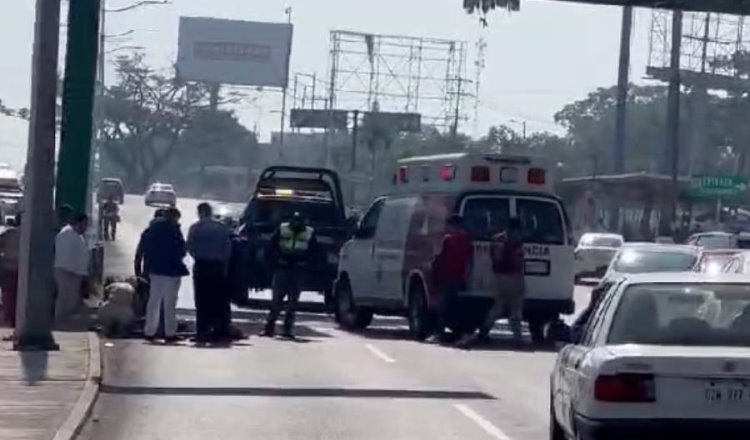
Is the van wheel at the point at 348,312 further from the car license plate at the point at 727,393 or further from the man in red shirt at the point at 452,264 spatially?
the car license plate at the point at 727,393

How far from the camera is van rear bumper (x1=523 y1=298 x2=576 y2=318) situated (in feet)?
90.3

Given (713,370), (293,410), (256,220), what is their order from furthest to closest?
(256,220) < (293,410) < (713,370)

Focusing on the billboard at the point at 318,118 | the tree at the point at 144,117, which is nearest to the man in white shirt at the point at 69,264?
the billboard at the point at 318,118

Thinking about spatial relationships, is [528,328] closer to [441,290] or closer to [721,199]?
[441,290]

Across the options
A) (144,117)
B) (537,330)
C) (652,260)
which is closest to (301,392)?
(537,330)

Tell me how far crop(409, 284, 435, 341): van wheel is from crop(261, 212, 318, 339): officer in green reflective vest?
72.2 inches

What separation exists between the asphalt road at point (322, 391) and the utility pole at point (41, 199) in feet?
3.06

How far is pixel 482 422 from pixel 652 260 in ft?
51.9

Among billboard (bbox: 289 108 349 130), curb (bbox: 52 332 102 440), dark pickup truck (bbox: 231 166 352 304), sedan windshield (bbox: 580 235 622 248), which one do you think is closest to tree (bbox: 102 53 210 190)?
billboard (bbox: 289 108 349 130)

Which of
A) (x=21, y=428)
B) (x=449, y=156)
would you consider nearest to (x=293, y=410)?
(x=21, y=428)

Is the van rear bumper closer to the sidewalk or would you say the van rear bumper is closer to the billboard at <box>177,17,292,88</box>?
the sidewalk

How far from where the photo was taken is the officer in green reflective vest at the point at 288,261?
2614 cm

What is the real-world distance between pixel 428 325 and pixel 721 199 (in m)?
47.4

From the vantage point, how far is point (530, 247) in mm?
27281
